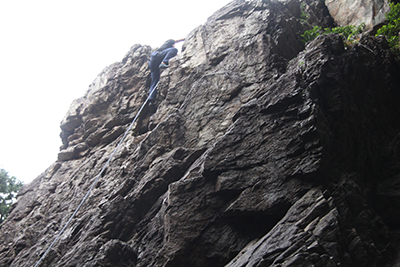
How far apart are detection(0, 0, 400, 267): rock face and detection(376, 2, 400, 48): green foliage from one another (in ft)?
1.66

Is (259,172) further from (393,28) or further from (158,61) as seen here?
(158,61)

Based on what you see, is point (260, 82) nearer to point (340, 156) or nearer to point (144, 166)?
point (340, 156)

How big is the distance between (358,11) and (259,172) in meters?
9.52

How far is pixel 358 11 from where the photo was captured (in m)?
11.6

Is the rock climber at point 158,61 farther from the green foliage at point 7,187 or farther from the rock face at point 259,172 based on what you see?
the green foliage at point 7,187

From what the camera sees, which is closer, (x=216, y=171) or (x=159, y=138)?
(x=216, y=171)

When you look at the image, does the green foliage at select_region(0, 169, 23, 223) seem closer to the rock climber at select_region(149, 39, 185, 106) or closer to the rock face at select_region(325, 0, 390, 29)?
the rock climber at select_region(149, 39, 185, 106)

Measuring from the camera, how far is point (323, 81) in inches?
272

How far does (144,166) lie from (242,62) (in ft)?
17.2


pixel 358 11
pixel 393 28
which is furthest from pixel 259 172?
pixel 358 11

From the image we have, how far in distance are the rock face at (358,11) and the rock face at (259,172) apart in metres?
2.08

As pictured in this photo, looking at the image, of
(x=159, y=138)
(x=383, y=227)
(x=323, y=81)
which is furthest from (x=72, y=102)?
(x=383, y=227)

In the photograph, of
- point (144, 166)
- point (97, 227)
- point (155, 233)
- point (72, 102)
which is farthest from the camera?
point (72, 102)

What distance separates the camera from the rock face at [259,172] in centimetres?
567
